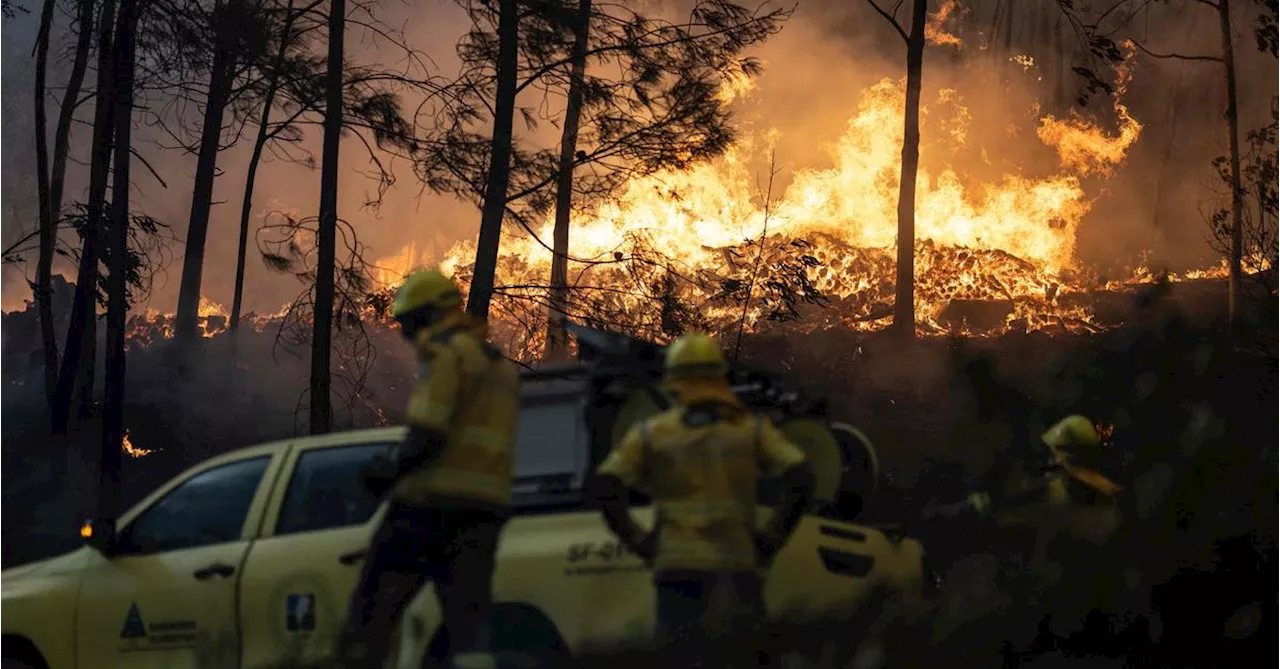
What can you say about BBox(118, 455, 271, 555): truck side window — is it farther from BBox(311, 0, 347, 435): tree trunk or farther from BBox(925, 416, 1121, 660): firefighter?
BBox(311, 0, 347, 435): tree trunk

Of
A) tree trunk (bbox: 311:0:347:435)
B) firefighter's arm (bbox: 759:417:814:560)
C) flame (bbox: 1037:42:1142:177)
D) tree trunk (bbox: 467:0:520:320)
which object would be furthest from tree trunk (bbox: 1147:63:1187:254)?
firefighter's arm (bbox: 759:417:814:560)

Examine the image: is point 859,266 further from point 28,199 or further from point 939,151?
point 28,199

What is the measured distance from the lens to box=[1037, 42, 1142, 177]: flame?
1560 inches

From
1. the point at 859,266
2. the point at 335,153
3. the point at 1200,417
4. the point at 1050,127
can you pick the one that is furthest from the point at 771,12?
the point at 1050,127

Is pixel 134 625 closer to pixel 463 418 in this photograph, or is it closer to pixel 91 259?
pixel 463 418

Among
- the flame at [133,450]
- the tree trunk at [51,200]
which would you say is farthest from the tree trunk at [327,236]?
the flame at [133,450]

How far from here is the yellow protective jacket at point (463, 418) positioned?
5.05 m

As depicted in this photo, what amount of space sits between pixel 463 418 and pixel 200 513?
7.11 ft

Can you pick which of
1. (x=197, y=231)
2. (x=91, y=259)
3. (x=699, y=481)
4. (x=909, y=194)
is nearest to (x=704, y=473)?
(x=699, y=481)

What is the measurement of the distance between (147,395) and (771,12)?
11.7m

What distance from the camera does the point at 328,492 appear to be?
6371 millimetres

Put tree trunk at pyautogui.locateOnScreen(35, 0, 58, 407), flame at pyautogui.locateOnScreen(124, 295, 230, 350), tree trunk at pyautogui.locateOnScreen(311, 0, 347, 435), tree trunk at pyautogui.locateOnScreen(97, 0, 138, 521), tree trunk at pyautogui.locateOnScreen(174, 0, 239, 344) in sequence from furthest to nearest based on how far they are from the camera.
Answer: flame at pyautogui.locateOnScreen(124, 295, 230, 350)
tree trunk at pyautogui.locateOnScreen(174, 0, 239, 344)
tree trunk at pyautogui.locateOnScreen(35, 0, 58, 407)
tree trunk at pyautogui.locateOnScreen(311, 0, 347, 435)
tree trunk at pyautogui.locateOnScreen(97, 0, 138, 521)

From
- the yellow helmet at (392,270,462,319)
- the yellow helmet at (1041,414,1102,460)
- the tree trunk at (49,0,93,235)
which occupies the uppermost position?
the tree trunk at (49,0,93,235)

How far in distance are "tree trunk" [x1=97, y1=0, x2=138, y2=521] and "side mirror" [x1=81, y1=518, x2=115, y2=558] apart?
7241mm
